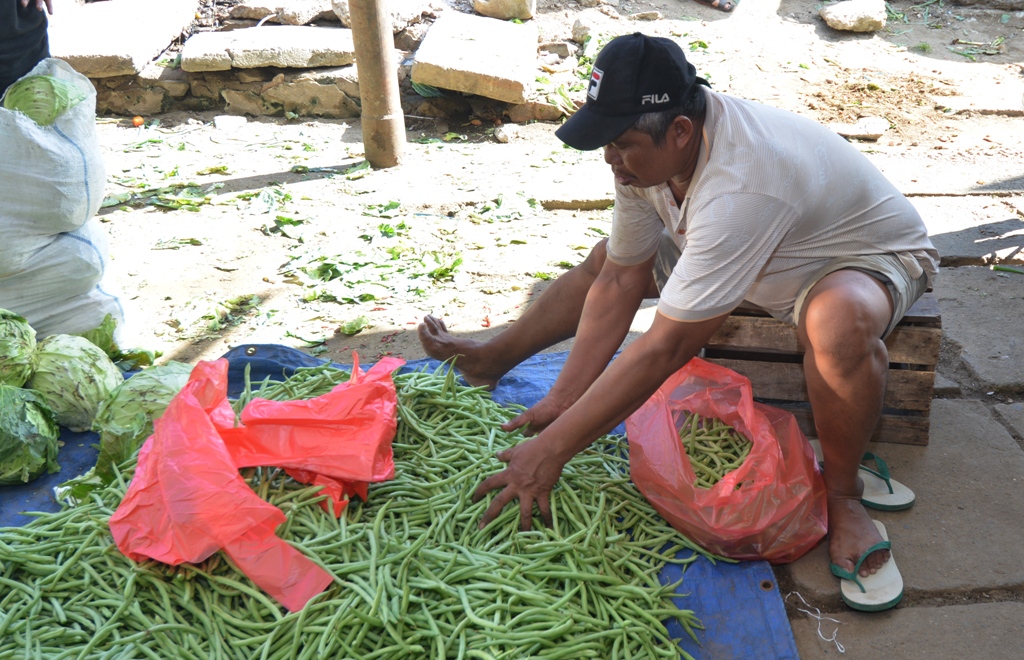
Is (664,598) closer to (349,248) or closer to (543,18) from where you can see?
(349,248)

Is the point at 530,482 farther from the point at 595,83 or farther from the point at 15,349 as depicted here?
the point at 15,349

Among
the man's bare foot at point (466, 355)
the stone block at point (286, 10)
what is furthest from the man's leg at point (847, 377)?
the stone block at point (286, 10)

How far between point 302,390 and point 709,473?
1.19 meters

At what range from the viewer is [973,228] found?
14.2 ft

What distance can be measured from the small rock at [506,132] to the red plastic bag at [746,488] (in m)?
3.83

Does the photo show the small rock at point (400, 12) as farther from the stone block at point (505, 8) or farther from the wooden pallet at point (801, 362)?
the wooden pallet at point (801, 362)

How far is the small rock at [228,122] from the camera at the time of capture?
617cm

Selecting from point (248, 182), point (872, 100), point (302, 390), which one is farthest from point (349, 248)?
point (872, 100)

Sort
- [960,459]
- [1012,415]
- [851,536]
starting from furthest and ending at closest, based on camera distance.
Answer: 1. [1012,415]
2. [960,459]
3. [851,536]

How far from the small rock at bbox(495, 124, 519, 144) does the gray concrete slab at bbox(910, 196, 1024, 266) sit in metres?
2.62

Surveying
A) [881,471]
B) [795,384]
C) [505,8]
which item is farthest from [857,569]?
[505,8]

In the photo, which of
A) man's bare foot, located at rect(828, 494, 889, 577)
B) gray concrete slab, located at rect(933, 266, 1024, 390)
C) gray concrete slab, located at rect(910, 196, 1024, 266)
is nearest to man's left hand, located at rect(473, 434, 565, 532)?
man's bare foot, located at rect(828, 494, 889, 577)

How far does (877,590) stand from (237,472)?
1.59m

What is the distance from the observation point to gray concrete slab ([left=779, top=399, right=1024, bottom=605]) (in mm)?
2158
